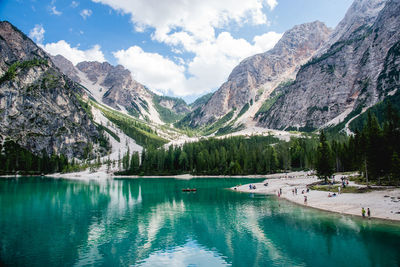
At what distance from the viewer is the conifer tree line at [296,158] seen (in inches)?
2323

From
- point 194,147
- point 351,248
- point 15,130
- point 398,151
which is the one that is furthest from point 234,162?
point 15,130

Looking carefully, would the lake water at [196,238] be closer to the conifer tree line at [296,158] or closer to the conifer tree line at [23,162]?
the conifer tree line at [296,158]

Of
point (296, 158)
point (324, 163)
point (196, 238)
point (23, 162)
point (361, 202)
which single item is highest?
point (23, 162)

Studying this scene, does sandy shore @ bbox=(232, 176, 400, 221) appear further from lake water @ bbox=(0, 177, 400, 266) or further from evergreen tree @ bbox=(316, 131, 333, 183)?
evergreen tree @ bbox=(316, 131, 333, 183)

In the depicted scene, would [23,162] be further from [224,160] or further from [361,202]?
[361,202]

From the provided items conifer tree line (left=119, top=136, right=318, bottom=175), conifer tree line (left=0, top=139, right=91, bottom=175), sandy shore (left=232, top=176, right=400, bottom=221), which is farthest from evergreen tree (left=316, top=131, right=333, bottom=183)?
conifer tree line (left=0, top=139, right=91, bottom=175)

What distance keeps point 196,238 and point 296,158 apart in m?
138

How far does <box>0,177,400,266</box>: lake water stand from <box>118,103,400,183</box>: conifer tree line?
2339cm

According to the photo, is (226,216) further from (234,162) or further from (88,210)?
(234,162)

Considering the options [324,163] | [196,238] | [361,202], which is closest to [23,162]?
[196,238]

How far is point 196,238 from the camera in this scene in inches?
1389

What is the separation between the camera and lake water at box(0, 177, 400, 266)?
2684 centimetres

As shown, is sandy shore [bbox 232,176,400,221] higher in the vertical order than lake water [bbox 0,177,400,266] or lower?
higher

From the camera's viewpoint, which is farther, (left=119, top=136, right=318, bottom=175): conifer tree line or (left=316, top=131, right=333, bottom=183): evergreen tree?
(left=119, top=136, right=318, bottom=175): conifer tree line
